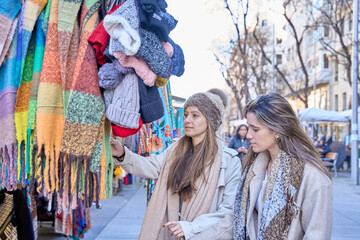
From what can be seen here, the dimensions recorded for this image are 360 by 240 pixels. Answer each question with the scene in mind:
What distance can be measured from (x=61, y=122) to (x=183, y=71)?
739mm

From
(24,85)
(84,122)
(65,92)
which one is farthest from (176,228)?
(24,85)

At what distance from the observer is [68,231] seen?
5344 millimetres

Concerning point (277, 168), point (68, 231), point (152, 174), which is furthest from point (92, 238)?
point (277, 168)

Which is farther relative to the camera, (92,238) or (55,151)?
(92,238)

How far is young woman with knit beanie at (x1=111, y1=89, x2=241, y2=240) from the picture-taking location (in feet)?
9.78

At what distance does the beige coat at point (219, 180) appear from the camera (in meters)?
2.85

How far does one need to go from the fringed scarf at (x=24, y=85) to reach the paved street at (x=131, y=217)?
15.2 feet

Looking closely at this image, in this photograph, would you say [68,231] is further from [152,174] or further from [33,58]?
[33,58]

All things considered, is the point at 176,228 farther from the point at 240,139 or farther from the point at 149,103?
the point at 240,139

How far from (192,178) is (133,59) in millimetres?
1220

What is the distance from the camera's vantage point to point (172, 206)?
3.09 meters

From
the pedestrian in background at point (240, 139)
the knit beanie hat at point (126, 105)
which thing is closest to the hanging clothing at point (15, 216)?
the knit beanie hat at point (126, 105)

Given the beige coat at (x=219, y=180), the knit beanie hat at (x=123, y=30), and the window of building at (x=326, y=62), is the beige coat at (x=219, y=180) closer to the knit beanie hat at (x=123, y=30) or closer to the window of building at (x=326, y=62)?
the knit beanie hat at (x=123, y=30)

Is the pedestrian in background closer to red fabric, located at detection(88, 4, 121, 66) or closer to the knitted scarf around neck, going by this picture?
the knitted scarf around neck
